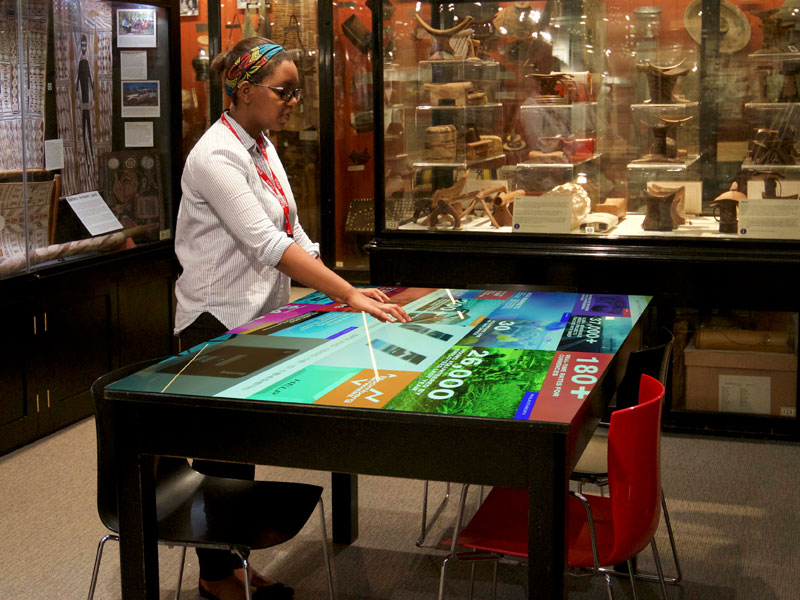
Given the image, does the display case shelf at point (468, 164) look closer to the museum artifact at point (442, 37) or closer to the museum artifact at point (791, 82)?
the museum artifact at point (442, 37)

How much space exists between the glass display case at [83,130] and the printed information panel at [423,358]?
2.02 meters

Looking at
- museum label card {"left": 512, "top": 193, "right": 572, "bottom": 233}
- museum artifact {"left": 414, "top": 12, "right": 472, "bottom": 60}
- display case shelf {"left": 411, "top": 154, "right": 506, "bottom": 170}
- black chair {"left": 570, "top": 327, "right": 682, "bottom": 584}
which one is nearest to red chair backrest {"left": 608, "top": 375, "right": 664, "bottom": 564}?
black chair {"left": 570, "top": 327, "right": 682, "bottom": 584}

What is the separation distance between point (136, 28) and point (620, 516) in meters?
4.26

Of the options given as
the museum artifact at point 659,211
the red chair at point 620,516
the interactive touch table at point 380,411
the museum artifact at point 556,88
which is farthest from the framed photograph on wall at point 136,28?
the red chair at point 620,516

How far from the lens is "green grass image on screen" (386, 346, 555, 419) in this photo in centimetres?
209

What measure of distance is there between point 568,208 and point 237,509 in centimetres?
270

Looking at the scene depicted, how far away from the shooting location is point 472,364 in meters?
2.48

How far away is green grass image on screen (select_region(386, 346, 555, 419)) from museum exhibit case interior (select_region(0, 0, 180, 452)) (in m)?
2.75

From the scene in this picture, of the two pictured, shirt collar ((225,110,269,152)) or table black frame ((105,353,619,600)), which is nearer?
table black frame ((105,353,619,600))

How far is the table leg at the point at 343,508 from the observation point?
3539mm

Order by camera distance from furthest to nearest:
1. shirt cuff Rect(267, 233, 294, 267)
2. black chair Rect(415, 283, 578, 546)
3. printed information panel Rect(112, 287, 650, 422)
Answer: black chair Rect(415, 283, 578, 546), shirt cuff Rect(267, 233, 294, 267), printed information panel Rect(112, 287, 650, 422)

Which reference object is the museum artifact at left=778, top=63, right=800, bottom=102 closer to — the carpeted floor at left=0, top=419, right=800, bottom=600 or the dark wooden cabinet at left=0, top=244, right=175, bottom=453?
the carpeted floor at left=0, top=419, right=800, bottom=600

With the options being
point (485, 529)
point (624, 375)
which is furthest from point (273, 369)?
point (624, 375)

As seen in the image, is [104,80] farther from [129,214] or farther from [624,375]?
[624,375]
